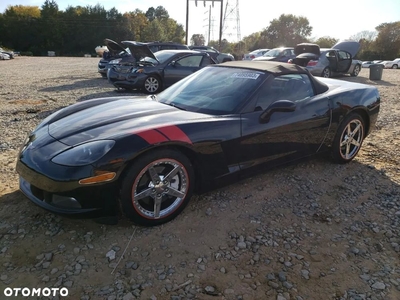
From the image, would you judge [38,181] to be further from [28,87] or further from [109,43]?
[28,87]

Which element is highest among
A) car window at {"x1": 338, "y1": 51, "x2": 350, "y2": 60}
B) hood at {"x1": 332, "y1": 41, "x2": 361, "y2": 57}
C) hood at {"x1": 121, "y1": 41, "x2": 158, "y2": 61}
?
hood at {"x1": 332, "y1": 41, "x2": 361, "y2": 57}

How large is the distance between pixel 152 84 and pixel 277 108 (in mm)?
6549

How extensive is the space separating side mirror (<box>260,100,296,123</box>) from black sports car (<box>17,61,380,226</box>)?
1cm

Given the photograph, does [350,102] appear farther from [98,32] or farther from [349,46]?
[98,32]

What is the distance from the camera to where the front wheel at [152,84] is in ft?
29.5

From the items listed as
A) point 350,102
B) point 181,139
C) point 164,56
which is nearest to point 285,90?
point 350,102

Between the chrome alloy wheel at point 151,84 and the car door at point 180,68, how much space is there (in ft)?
0.84

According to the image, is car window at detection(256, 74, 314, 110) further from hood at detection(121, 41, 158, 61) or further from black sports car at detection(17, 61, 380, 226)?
hood at detection(121, 41, 158, 61)

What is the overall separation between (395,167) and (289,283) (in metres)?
2.80

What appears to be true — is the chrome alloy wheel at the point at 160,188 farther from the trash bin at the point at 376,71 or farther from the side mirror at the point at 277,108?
the trash bin at the point at 376,71

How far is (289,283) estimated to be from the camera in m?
2.14

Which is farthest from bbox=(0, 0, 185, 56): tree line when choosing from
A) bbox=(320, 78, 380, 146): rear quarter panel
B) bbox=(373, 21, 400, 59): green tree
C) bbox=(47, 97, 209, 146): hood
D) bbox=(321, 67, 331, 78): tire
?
bbox=(320, 78, 380, 146): rear quarter panel

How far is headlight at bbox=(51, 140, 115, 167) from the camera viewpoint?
7.63ft

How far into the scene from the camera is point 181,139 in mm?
2621
